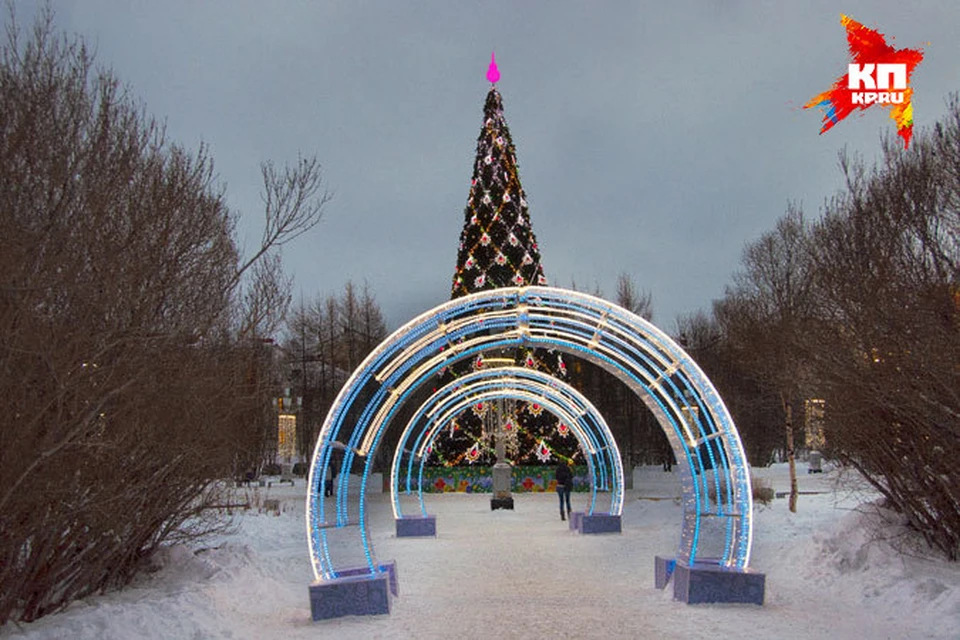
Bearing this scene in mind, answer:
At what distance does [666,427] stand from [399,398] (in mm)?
3432

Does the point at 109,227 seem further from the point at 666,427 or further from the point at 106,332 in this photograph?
the point at 666,427

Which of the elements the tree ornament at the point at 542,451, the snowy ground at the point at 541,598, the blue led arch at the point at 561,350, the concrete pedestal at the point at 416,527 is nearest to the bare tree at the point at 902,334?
the snowy ground at the point at 541,598

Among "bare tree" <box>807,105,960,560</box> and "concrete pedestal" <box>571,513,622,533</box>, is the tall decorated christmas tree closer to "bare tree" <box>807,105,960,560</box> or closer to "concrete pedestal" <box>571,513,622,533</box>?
"concrete pedestal" <box>571,513,622,533</box>

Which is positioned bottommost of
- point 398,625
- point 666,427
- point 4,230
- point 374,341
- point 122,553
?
point 398,625

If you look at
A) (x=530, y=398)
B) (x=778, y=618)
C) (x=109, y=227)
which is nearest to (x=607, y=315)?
(x=778, y=618)

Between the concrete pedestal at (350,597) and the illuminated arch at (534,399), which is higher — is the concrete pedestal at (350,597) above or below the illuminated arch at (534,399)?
below

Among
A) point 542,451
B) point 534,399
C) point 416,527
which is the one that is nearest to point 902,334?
point 416,527

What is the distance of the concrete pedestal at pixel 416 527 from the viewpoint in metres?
17.4

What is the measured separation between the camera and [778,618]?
8.73 m

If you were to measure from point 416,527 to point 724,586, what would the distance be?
9096 mm

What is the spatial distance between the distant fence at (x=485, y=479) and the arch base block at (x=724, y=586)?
68.2 feet

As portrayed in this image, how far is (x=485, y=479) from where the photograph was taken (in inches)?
1224

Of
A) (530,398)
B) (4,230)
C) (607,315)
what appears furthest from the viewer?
(530,398)

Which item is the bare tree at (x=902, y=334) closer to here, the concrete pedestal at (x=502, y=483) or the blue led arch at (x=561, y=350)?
the blue led arch at (x=561, y=350)
